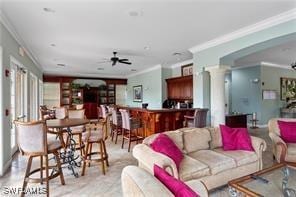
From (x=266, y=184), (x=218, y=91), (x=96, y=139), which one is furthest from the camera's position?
(x=218, y=91)

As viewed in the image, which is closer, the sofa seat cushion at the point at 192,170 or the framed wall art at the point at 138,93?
the sofa seat cushion at the point at 192,170

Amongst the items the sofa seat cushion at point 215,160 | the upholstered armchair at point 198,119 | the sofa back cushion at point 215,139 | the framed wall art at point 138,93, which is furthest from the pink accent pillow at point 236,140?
the framed wall art at point 138,93

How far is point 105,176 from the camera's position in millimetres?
A: 3318

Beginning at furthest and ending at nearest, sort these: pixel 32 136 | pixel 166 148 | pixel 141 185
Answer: pixel 32 136 < pixel 166 148 < pixel 141 185

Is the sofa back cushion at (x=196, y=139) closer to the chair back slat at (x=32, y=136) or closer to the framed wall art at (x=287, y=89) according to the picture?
the chair back slat at (x=32, y=136)

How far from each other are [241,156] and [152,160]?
4.74ft

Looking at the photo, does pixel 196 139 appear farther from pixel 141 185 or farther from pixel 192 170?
pixel 141 185

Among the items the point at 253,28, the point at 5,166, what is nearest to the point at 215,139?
the point at 253,28

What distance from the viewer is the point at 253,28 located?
161 inches

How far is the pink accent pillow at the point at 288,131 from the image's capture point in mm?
3738

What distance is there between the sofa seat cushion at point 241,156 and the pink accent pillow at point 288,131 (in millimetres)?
1291

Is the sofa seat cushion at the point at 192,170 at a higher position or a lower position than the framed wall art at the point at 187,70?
lower

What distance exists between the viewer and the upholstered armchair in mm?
5035

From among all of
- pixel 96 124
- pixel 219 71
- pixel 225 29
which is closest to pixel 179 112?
pixel 219 71
